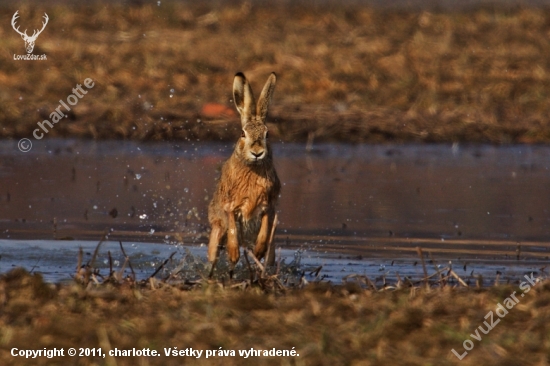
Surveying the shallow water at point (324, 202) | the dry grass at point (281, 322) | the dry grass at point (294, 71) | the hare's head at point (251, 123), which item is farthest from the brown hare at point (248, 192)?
the dry grass at point (294, 71)

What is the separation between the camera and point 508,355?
19.8 ft

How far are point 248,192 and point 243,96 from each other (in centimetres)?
79

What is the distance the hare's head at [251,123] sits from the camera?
8.97 meters

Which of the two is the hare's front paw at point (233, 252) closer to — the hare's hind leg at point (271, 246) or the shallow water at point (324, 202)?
the hare's hind leg at point (271, 246)

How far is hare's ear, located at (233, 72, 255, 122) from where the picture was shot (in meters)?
9.32

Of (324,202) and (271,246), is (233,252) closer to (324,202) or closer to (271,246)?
(271,246)

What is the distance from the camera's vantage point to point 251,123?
9.10m

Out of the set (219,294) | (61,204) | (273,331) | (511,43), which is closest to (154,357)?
(273,331)

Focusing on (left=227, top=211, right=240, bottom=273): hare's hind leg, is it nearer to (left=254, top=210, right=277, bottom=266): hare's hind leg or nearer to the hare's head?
(left=254, top=210, right=277, bottom=266): hare's hind leg

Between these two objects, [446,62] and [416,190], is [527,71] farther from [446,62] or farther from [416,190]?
[416,190]

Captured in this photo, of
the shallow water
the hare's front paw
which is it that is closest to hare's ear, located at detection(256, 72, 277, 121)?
the hare's front paw

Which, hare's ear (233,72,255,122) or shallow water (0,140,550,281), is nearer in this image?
hare's ear (233,72,255,122)

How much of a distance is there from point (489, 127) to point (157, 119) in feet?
17.3

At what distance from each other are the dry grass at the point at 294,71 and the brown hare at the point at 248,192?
9.03 meters
